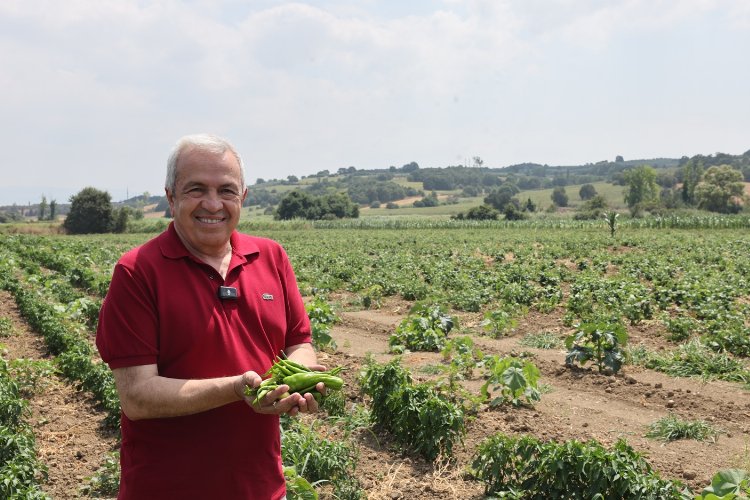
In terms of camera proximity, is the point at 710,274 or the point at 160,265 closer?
the point at 160,265

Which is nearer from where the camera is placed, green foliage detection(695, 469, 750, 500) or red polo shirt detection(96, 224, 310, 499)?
red polo shirt detection(96, 224, 310, 499)

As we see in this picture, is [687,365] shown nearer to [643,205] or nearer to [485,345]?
[485,345]

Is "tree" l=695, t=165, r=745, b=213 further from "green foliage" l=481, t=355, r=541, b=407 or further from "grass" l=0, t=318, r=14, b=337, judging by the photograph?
"grass" l=0, t=318, r=14, b=337

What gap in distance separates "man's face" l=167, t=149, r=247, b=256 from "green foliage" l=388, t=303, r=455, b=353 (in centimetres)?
751

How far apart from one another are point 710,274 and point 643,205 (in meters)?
73.4

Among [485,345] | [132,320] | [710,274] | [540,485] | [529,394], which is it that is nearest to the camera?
[132,320]

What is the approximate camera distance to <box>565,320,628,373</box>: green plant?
340 inches

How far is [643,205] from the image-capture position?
8531 centimetres

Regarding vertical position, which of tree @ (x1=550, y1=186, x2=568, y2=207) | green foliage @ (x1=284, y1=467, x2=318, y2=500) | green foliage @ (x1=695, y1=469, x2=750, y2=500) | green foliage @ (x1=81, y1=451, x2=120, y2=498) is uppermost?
green foliage @ (x1=695, y1=469, x2=750, y2=500)

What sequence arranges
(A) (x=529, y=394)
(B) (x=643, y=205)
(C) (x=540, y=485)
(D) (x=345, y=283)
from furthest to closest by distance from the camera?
(B) (x=643, y=205) < (D) (x=345, y=283) < (A) (x=529, y=394) < (C) (x=540, y=485)

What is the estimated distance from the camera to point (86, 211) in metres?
67.8

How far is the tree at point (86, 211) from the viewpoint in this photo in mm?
68062

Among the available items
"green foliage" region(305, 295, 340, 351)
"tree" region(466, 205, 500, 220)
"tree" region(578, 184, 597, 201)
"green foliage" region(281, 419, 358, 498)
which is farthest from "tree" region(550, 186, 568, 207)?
"green foliage" region(281, 419, 358, 498)

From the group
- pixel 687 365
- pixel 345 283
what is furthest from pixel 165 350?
pixel 345 283
